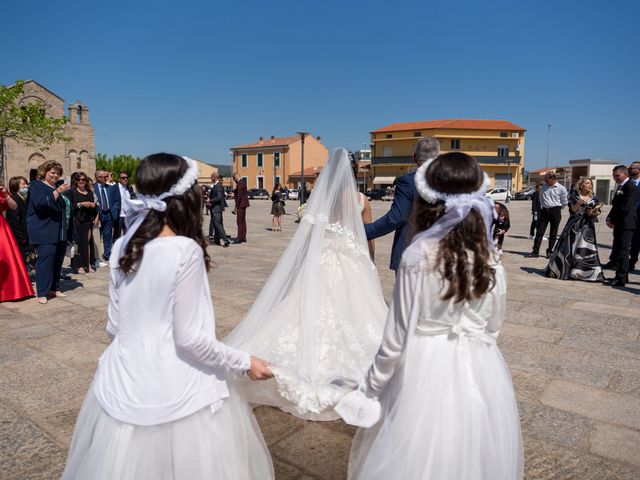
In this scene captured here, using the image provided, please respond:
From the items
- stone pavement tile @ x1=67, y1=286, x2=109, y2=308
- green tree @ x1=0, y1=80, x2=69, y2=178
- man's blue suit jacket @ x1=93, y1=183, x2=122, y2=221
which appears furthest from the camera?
green tree @ x1=0, y1=80, x2=69, y2=178

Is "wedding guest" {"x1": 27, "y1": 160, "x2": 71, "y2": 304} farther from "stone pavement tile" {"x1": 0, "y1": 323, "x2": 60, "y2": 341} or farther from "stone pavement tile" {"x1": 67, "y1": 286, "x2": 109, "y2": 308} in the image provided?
"stone pavement tile" {"x1": 0, "y1": 323, "x2": 60, "y2": 341}

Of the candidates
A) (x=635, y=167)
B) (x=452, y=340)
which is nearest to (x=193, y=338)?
(x=452, y=340)

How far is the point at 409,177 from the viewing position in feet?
12.1

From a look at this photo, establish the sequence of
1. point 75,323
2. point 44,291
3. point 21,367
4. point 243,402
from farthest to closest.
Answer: point 44,291 → point 75,323 → point 21,367 → point 243,402

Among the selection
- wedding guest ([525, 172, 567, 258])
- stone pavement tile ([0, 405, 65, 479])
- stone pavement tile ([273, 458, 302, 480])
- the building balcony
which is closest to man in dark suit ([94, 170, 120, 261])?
stone pavement tile ([0, 405, 65, 479])

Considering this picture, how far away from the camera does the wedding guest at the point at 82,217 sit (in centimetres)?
789

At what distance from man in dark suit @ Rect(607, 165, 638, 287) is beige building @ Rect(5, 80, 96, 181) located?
44387mm

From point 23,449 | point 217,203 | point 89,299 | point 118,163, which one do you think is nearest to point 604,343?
point 23,449

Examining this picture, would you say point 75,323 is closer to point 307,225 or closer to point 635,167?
point 307,225

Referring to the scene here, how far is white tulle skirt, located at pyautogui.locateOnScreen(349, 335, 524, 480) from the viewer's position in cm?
165

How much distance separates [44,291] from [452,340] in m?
5.97

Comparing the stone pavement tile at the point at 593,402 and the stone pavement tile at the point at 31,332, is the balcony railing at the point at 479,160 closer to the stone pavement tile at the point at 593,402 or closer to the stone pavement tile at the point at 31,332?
the stone pavement tile at the point at 31,332

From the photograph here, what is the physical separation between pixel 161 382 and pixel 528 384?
120 inches

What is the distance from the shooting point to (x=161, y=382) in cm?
165
